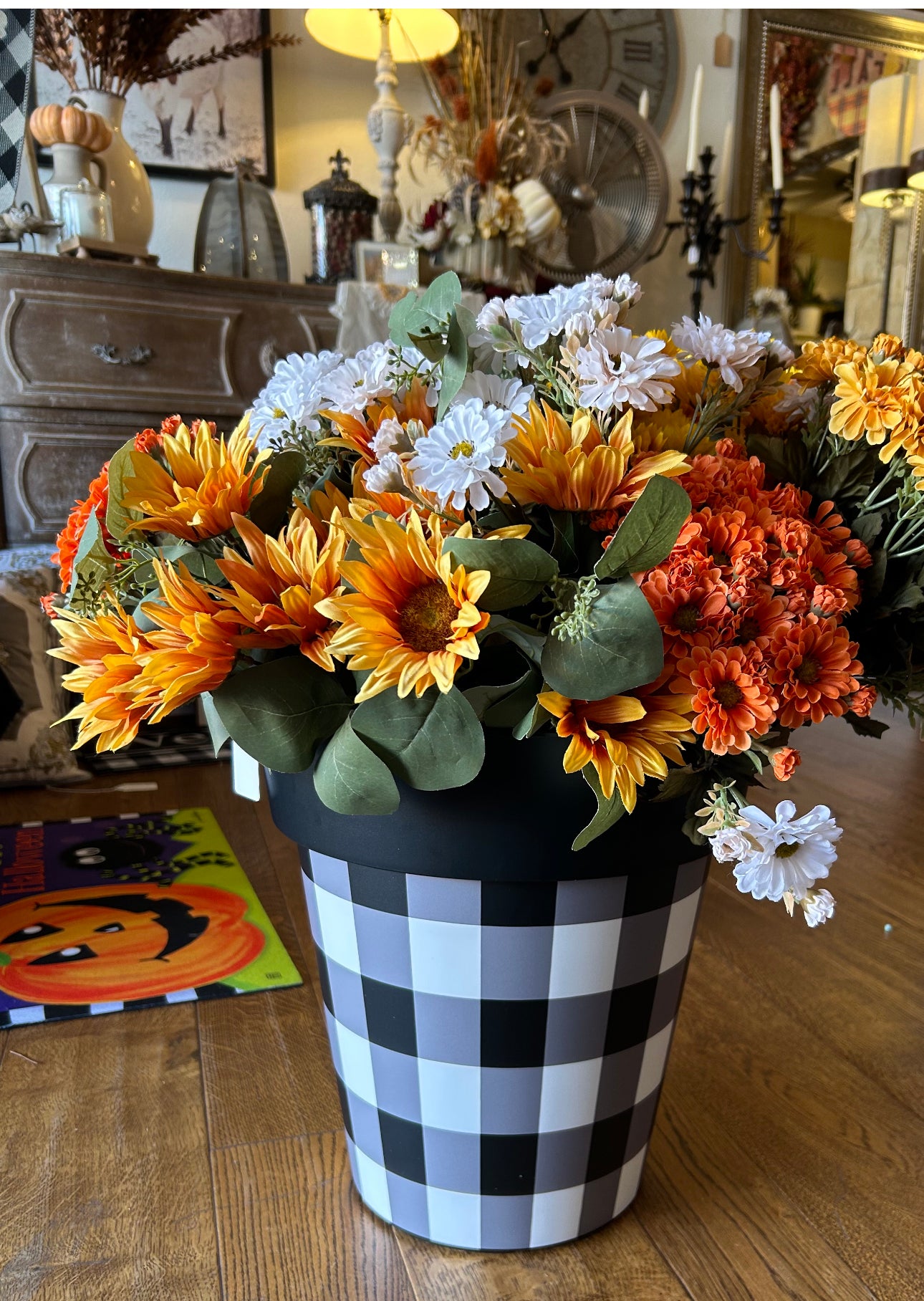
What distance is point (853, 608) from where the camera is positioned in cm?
41

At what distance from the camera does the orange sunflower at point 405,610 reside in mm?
344

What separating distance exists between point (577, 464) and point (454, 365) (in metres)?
0.09

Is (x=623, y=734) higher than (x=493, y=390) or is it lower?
lower

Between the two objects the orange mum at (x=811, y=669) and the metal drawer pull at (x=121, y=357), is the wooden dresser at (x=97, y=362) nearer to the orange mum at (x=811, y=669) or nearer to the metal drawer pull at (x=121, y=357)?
the metal drawer pull at (x=121, y=357)

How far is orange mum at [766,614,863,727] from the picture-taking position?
375 millimetres

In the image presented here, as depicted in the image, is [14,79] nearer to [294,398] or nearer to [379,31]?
[379,31]

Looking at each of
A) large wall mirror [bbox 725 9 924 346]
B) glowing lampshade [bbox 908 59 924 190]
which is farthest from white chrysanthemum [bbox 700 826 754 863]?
glowing lampshade [bbox 908 59 924 190]

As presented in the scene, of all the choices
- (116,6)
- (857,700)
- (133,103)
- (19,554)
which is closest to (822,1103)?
(857,700)

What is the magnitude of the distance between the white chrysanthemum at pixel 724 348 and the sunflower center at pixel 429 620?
20cm

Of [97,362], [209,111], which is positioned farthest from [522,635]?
[209,111]

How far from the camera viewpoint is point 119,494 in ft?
1.42

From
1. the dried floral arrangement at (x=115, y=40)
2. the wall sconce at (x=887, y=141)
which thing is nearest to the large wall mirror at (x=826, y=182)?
the wall sconce at (x=887, y=141)

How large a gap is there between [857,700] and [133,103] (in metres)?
2.34

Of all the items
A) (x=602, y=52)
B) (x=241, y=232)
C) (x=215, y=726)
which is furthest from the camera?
(x=602, y=52)
